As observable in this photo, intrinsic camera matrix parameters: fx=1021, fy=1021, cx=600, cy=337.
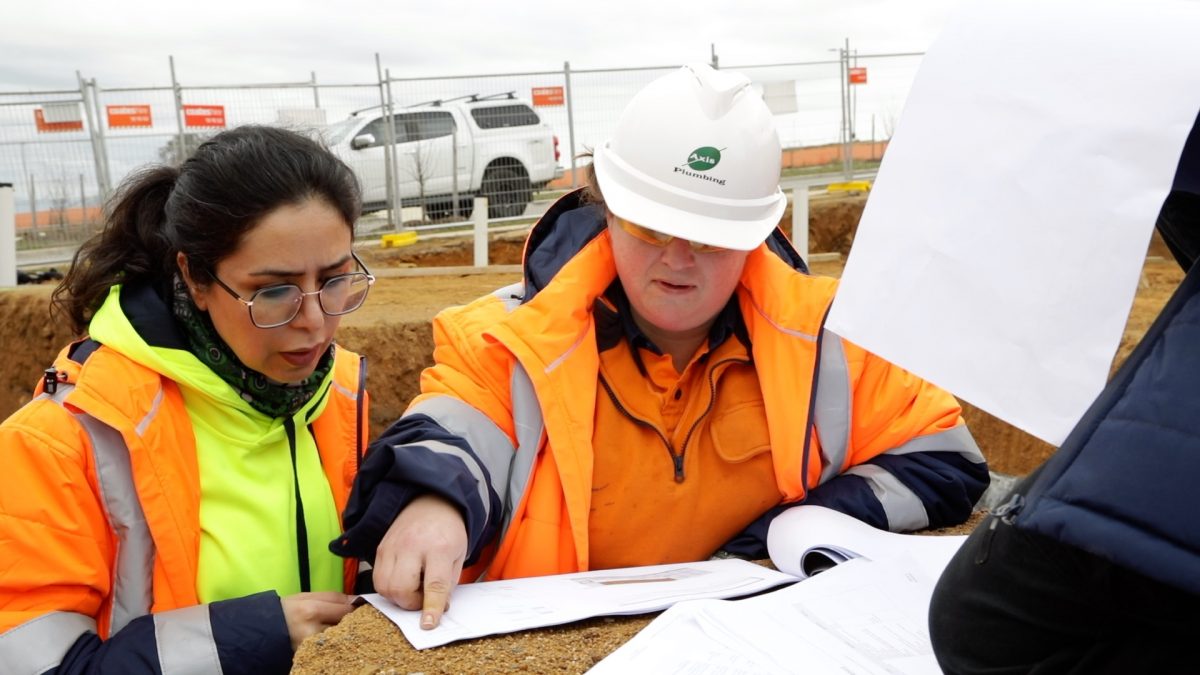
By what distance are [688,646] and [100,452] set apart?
4.08 feet

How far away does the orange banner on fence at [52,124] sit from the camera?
35.4ft

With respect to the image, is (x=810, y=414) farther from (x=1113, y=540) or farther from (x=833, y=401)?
(x=1113, y=540)

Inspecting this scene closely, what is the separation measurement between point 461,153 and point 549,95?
4.45 ft

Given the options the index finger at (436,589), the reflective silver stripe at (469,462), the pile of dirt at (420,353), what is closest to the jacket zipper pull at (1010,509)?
the pile of dirt at (420,353)

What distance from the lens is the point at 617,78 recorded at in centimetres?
1291

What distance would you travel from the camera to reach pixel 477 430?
7.36 feet

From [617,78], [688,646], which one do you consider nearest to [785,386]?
[688,646]

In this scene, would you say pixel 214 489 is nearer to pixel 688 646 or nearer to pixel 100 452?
pixel 100 452

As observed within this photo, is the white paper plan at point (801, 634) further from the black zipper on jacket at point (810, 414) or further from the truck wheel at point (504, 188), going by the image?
the truck wheel at point (504, 188)

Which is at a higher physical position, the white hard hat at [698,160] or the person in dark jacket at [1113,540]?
the white hard hat at [698,160]

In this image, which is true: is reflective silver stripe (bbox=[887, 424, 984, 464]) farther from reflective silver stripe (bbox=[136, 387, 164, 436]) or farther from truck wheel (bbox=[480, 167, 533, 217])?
truck wheel (bbox=[480, 167, 533, 217])

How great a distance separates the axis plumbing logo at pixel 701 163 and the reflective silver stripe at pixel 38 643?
1.56 m

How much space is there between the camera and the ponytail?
2.36 metres

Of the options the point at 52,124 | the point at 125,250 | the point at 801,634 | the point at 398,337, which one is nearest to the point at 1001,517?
the point at 801,634
